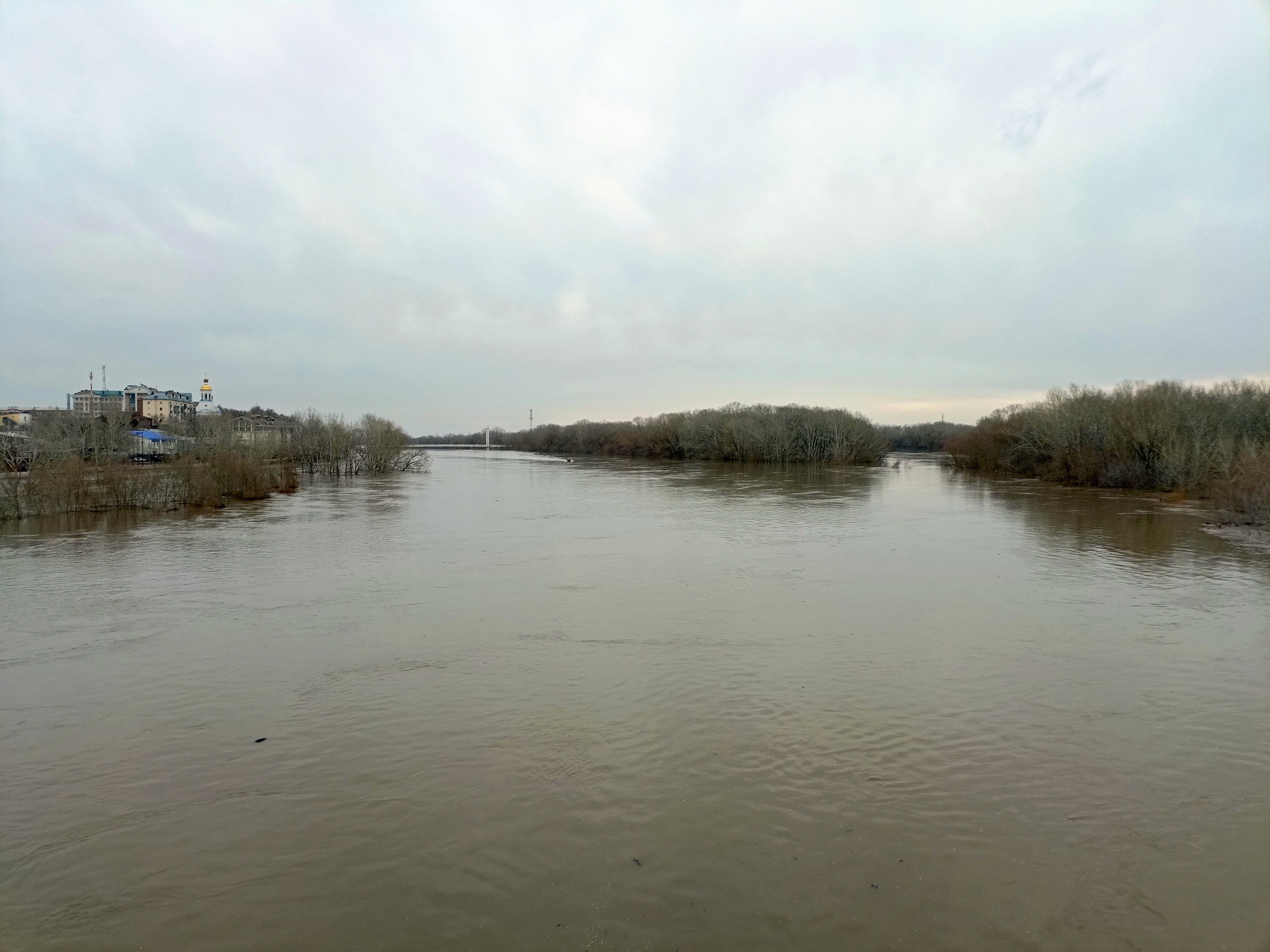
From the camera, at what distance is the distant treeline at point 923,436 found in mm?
116125

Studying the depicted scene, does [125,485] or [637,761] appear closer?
[637,761]

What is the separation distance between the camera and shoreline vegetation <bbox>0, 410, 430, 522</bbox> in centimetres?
2367

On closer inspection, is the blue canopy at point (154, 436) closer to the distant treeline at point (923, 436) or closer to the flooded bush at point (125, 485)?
the flooded bush at point (125, 485)

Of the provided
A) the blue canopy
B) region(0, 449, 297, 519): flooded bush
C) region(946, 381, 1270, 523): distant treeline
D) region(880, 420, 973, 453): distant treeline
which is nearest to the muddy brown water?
region(0, 449, 297, 519): flooded bush

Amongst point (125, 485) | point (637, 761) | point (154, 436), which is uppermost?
point (154, 436)

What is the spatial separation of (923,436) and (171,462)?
113273 millimetres

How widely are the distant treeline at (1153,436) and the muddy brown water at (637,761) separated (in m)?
19.6

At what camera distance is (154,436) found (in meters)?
63.6

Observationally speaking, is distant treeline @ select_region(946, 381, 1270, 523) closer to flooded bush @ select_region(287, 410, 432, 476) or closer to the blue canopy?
flooded bush @ select_region(287, 410, 432, 476)

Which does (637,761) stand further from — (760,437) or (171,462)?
(760,437)

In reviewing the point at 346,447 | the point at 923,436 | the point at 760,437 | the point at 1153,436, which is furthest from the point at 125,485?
the point at 923,436

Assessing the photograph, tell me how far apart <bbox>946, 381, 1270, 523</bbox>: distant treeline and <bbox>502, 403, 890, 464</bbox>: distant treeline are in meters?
27.0

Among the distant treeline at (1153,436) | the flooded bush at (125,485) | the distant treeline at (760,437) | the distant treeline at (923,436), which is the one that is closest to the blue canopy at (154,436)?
the flooded bush at (125,485)

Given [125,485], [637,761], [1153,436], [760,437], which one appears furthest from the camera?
[760,437]
